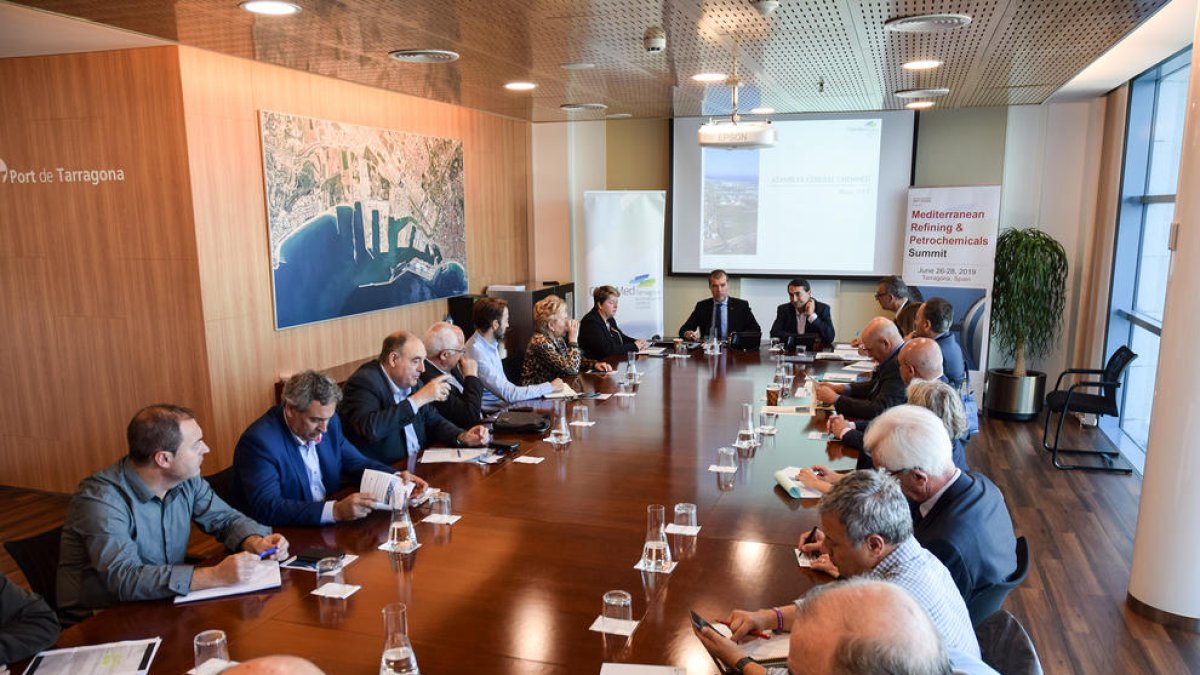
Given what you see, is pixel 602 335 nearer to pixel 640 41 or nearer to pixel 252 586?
pixel 640 41

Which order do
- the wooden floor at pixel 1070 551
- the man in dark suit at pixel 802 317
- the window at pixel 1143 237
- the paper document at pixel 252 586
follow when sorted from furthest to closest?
the man in dark suit at pixel 802 317 → the window at pixel 1143 237 → the wooden floor at pixel 1070 551 → the paper document at pixel 252 586

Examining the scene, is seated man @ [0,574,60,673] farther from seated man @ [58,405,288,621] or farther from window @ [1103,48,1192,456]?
window @ [1103,48,1192,456]

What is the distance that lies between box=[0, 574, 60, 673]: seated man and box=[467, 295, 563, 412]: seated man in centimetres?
308

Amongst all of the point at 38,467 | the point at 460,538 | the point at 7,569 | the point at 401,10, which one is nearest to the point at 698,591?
the point at 460,538

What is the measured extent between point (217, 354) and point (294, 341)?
0.80 m

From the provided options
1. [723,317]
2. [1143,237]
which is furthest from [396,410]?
[1143,237]

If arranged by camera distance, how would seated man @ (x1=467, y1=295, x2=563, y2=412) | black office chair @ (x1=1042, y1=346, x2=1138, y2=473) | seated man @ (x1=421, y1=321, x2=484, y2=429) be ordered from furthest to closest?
black office chair @ (x1=1042, y1=346, x2=1138, y2=473) < seated man @ (x1=467, y1=295, x2=563, y2=412) < seated man @ (x1=421, y1=321, x2=484, y2=429)

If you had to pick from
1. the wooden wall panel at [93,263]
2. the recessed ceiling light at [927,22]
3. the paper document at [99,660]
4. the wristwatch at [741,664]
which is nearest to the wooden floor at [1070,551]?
the wooden wall panel at [93,263]

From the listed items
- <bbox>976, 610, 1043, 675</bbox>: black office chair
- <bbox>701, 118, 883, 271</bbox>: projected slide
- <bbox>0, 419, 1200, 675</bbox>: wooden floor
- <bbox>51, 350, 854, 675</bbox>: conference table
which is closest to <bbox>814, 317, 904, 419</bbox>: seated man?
<bbox>51, 350, 854, 675</bbox>: conference table

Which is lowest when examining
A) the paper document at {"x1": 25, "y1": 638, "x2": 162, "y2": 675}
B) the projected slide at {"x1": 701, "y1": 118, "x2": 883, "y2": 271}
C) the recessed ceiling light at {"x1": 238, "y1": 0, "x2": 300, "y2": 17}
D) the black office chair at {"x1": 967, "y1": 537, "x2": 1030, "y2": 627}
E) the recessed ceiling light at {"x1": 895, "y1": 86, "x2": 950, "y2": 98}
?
the black office chair at {"x1": 967, "y1": 537, "x2": 1030, "y2": 627}

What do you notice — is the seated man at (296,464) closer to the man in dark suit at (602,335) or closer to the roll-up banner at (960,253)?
the man in dark suit at (602,335)

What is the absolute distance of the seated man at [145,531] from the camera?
2.53 meters

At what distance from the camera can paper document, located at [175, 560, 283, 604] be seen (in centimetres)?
251

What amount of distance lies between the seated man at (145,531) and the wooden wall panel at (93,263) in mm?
2872
